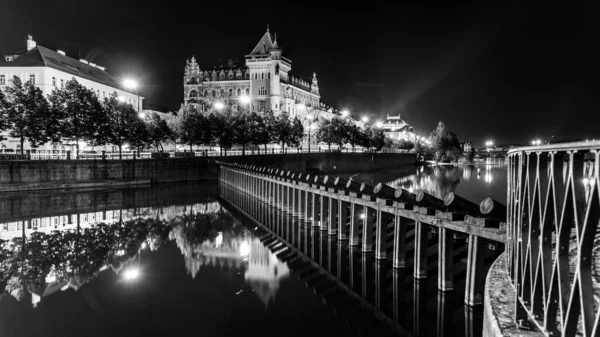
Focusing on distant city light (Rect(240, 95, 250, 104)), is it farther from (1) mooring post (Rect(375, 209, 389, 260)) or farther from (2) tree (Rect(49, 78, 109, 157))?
(1) mooring post (Rect(375, 209, 389, 260))

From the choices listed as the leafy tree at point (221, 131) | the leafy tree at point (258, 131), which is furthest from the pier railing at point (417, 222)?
the leafy tree at point (258, 131)

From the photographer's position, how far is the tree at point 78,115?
2274 inches

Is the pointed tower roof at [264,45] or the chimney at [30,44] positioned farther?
the pointed tower roof at [264,45]

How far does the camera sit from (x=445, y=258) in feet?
47.5

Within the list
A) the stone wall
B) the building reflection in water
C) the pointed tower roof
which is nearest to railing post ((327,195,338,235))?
the building reflection in water

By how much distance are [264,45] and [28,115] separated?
98.1m

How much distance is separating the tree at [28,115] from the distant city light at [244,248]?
38.7m

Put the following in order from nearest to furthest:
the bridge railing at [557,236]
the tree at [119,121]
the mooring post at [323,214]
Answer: the bridge railing at [557,236] < the mooring post at [323,214] < the tree at [119,121]

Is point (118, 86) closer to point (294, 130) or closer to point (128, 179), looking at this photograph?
point (294, 130)

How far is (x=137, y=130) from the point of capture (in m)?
65.6

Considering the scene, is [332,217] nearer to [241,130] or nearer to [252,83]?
[241,130]

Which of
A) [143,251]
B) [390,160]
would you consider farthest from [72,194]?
[390,160]

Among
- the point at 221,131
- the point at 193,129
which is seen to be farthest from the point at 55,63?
the point at 221,131

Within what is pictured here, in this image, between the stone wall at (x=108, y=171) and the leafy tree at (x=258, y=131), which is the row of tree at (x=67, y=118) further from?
the leafy tree at (x=258, y=131)
